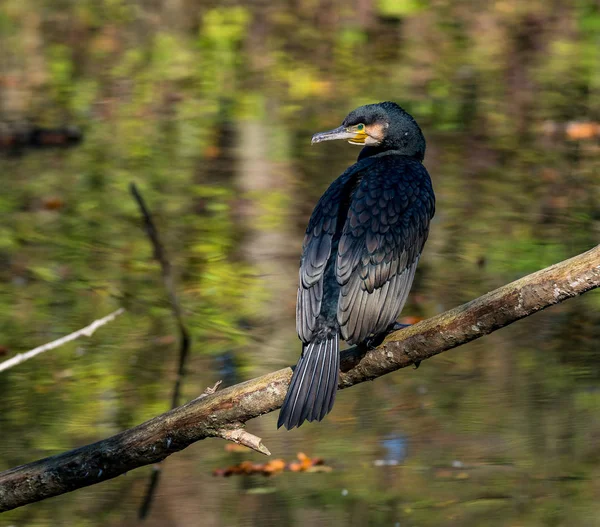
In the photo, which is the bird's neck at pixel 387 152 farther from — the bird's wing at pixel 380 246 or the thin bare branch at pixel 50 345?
the thin bare branch at pixel 50 345

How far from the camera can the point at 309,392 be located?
3.33 metres

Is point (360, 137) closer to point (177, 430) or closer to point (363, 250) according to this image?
point (363, 250)

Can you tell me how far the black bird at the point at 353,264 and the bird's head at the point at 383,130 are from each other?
98mm

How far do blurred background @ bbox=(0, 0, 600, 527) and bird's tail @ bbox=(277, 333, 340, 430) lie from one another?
1229 millimetres

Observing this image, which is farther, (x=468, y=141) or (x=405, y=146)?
(x=468, y=141)

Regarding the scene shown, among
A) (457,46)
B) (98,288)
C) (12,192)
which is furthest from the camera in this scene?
(457,46)

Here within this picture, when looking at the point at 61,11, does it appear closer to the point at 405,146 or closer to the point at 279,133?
the point at 279,133

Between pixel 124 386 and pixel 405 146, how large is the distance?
2060 mm

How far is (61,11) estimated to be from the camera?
1509 centimetres

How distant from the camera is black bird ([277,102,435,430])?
11.1 feet

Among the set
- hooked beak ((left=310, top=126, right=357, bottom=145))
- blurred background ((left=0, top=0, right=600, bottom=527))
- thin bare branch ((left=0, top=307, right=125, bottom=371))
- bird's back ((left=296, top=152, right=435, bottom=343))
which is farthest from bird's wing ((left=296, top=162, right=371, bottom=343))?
blurred background ((left=0, top=0, right=600, bottom=527))

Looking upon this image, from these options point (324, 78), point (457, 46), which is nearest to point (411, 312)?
point (324, 78)

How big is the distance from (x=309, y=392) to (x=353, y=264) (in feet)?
1.85

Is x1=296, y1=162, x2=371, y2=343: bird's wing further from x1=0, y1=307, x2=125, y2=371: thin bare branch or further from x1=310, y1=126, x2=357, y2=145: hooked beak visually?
x1=0, y1=307, x2=125, y2=371: thin bare branch
